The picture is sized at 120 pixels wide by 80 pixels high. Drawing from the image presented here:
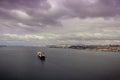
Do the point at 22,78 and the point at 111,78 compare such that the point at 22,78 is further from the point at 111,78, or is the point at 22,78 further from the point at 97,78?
the point at 111,78

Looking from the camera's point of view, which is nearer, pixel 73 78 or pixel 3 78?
pixel 3 78

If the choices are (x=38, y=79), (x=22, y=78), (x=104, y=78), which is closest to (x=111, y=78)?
(x=104, y=78)

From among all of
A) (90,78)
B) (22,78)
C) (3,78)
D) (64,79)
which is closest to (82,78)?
(90,78)

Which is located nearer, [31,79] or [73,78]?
[31,79]

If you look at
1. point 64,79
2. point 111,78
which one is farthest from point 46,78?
point 111,78

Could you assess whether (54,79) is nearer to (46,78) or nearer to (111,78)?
(46,78)

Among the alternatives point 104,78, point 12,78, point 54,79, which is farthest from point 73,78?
point 12,78

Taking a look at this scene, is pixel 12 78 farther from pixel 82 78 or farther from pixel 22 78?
pixel 82 78
